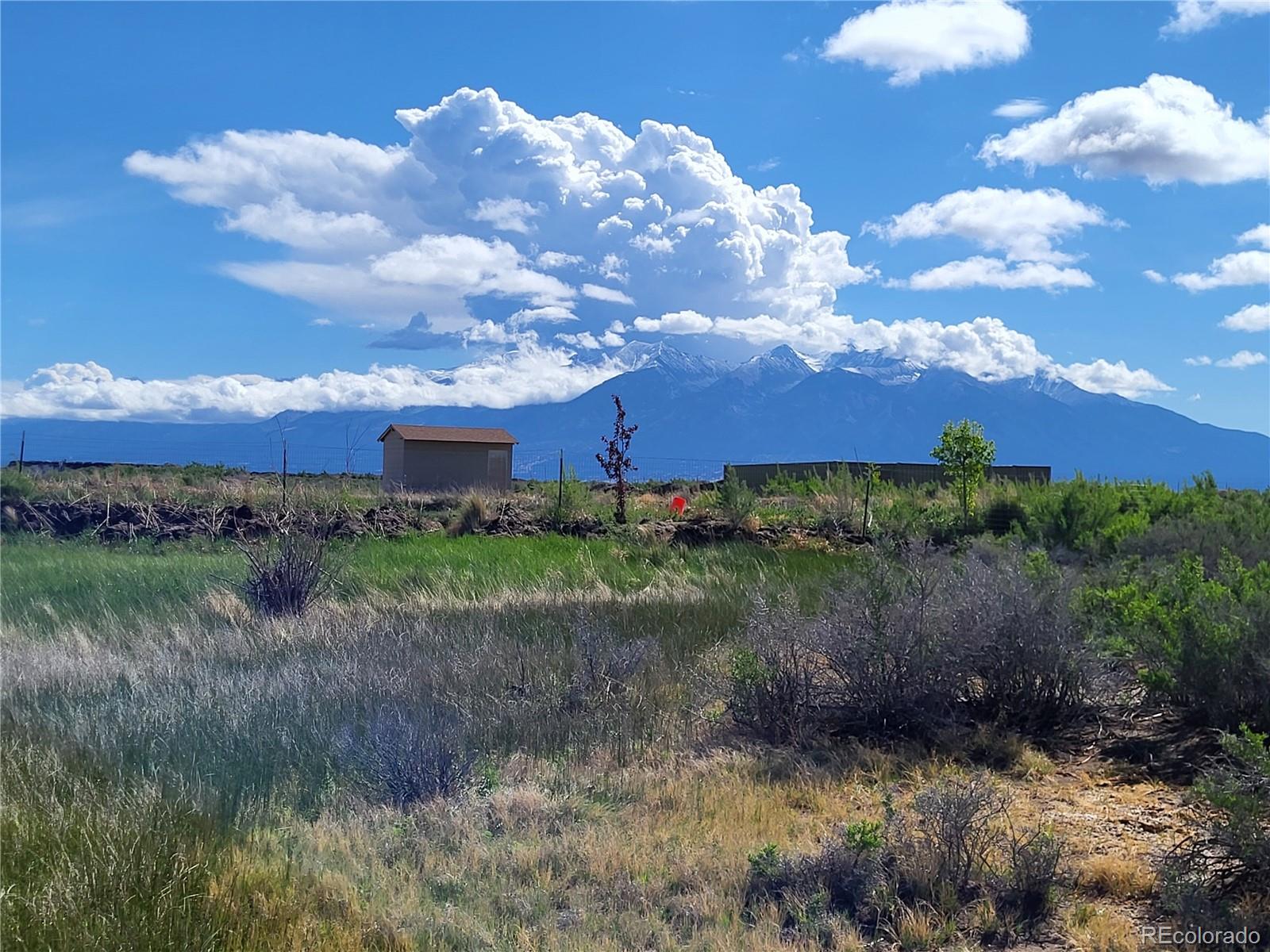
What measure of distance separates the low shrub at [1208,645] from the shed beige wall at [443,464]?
130 ft

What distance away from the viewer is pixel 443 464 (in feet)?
161

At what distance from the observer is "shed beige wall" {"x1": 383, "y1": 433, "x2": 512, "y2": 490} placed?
48.2m

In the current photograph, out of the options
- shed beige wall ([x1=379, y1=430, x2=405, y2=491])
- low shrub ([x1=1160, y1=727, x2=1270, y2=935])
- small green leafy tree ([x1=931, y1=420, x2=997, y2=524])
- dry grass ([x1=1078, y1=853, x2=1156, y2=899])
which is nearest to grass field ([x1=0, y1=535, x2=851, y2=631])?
small green leafy tree ([x1=931, y1=420, x2=997, y2=524])

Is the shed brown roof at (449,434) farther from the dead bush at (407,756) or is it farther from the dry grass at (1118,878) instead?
the dry grass at (1118,878)

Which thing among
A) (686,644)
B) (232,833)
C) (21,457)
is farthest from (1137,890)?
(21,457)

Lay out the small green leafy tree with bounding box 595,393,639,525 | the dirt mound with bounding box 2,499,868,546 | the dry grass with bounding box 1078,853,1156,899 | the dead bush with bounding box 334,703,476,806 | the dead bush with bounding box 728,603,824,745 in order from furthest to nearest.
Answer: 1. the small green leafy tree with bounding box 595,393,639,525
2. the dirt mound with bounding box 2,499,868,546
3. the dead bush with bounding box 728,603,824,745
4. the dead bush with bounding box 334,703,476,806
5. the dry grass with bounding box 1078,853,1156,899

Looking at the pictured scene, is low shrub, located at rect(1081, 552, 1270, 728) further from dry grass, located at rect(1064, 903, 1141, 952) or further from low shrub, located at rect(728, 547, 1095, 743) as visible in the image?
dry grass, located at rect(1064, 903, 1141, 952)

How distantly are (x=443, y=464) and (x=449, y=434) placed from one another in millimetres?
1959

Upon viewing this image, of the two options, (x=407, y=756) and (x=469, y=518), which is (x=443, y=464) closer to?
(x=469, y=518)

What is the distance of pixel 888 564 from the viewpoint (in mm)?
8781

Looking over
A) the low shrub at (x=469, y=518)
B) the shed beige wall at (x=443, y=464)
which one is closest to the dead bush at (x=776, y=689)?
the low shrub at (x=469, y=518)

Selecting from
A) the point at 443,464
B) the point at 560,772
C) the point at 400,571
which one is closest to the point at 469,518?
the point at 400,571

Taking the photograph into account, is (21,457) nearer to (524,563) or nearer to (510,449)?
(510,449)

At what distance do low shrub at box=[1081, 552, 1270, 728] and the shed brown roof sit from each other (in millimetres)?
41062
